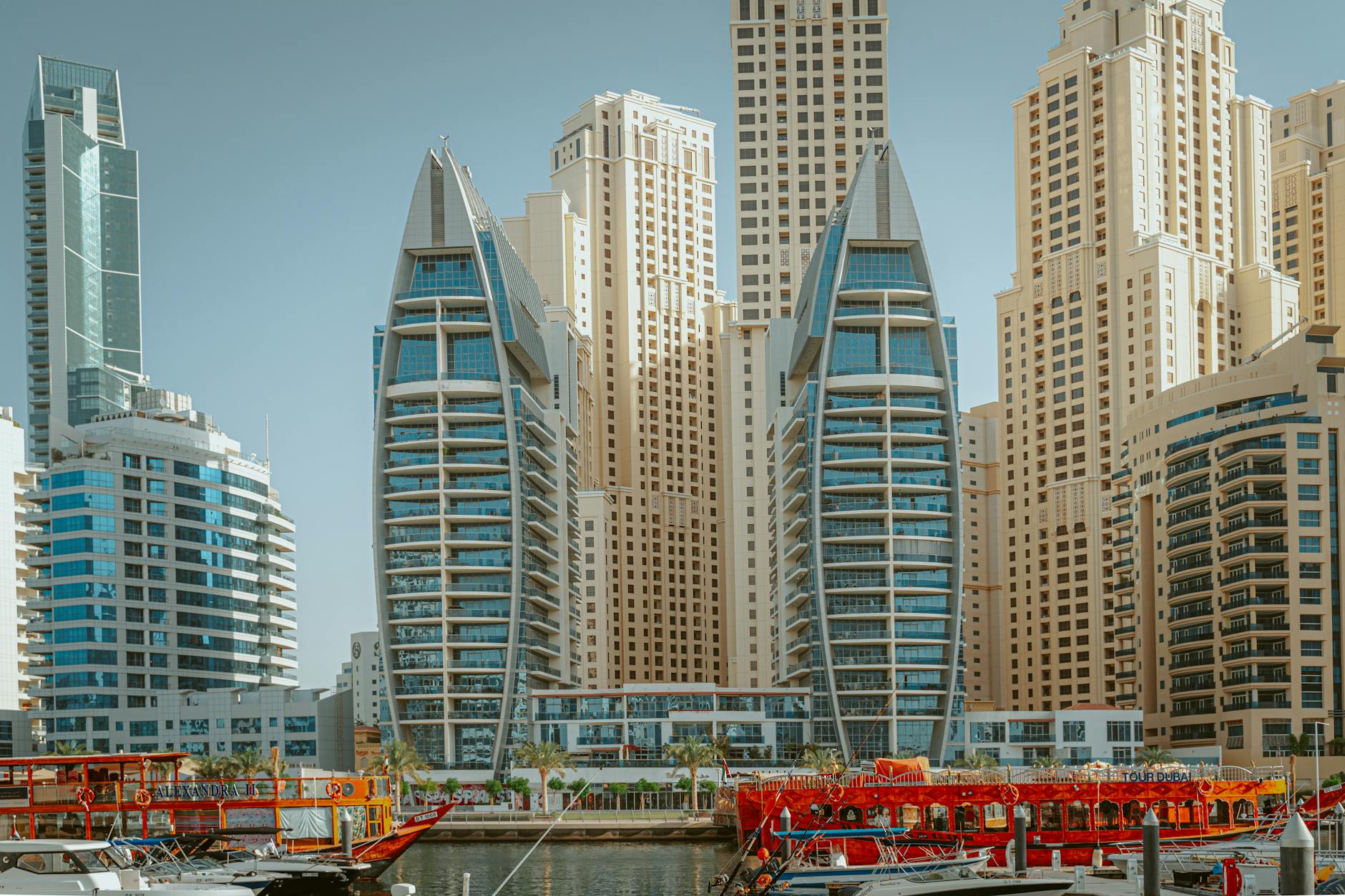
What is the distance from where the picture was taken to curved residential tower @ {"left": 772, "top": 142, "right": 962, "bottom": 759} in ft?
500

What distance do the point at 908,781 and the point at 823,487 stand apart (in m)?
71.1

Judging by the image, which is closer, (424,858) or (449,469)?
(424,858)

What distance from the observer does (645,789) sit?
149875 mm

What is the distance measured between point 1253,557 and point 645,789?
62168mm

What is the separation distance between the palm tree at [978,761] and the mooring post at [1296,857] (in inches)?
4068

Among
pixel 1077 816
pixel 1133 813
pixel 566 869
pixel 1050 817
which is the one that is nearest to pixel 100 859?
pixel 1050 817

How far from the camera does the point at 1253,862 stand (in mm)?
54188

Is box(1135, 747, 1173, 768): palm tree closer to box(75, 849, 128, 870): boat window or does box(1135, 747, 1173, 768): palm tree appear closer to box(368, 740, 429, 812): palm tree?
box(368, 740, 429, 812): palm tree

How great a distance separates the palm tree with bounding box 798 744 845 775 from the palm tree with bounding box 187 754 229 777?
164 ft

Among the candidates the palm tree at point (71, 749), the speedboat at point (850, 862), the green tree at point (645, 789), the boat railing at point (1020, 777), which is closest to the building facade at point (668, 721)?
the green tree at point (645, 789)

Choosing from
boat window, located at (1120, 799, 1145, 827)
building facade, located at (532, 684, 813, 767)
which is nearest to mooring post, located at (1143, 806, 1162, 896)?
boat window, located at (1120, 799, 1145, 827)

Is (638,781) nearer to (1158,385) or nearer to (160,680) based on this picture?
(160,680)

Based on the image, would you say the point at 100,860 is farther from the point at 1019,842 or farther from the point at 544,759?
the point at 544,759

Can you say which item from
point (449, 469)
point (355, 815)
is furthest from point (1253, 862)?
point (449, 469)
